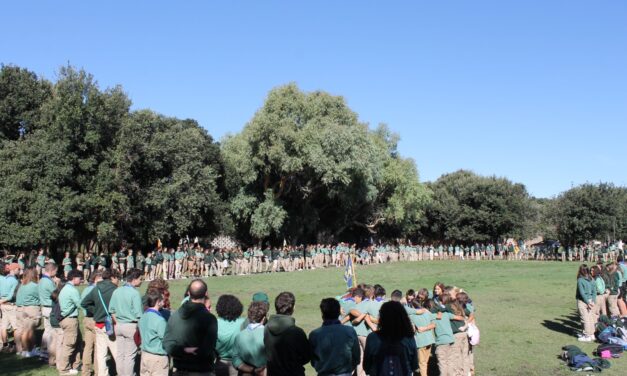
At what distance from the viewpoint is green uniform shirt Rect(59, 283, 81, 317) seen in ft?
31.0

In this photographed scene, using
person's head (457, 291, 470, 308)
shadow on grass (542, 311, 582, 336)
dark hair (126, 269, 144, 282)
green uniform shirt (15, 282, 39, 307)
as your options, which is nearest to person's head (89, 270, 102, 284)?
dark hair (126, 269, 144, 282)

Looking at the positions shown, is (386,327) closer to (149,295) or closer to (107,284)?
(149,295)

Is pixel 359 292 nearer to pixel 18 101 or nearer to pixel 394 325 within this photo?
pixel 394 325

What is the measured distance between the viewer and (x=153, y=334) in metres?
6.84

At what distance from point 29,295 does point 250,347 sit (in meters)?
7.43

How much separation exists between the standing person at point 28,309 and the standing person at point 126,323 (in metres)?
4.08

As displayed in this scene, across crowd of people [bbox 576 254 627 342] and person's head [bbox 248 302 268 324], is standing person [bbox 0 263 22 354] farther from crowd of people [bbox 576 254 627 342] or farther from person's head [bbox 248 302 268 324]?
crowd of people [bbox 576 254 627 342]

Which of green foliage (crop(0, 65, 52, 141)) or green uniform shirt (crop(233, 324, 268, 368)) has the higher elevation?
green foliage (crop(0, 65, 52, 141))

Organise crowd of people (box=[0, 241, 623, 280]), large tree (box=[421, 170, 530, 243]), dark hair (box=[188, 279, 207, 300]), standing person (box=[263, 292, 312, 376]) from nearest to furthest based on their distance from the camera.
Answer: standing person (box=[263, 292, 312, 376]) → dark hair (box=[188, 279, 207, 300]) → crowd of people (box=[0, 241, 623, 280]) → large tree (box=[421, 170, 530, 243])

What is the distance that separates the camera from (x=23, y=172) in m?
26.3

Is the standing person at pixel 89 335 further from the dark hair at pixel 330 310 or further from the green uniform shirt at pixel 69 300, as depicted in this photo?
the dark hair at pixel 330 310

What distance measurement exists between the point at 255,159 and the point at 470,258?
22.8m

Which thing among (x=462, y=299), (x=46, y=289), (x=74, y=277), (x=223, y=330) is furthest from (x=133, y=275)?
(x=462, y=299)

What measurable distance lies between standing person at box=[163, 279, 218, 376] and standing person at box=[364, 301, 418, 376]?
1.66 m
